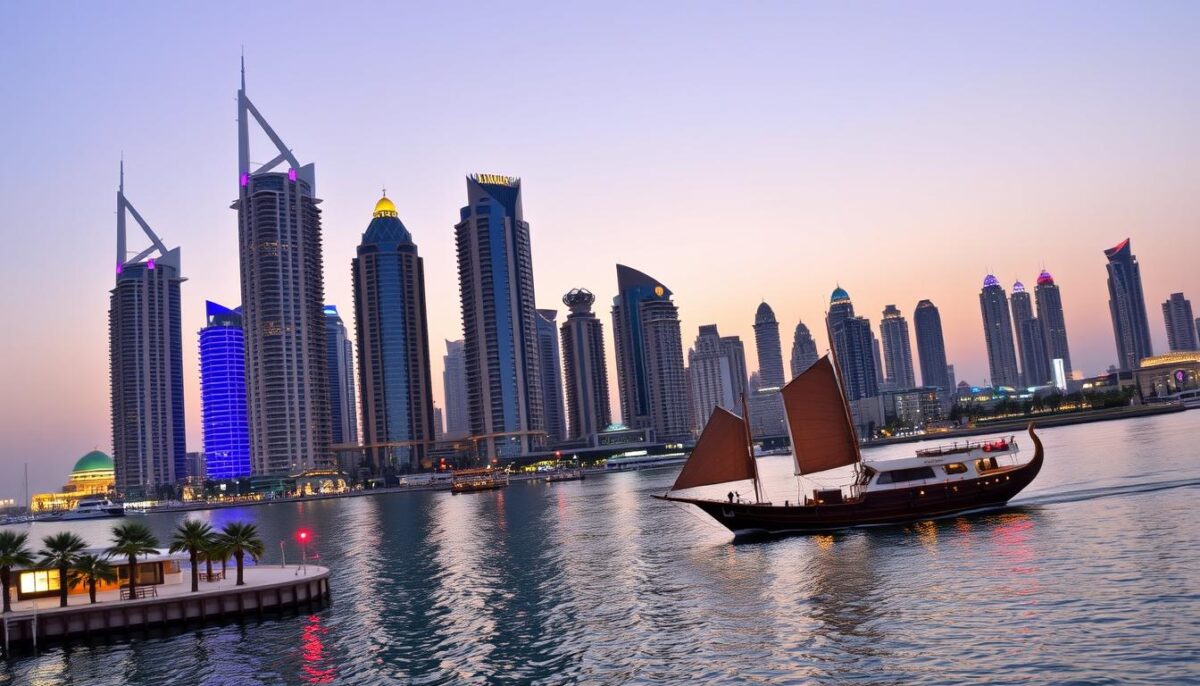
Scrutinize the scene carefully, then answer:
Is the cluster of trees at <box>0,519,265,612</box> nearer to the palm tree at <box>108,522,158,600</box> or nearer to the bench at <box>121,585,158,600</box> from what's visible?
the palm tree at <box>108,522,158,600</box>

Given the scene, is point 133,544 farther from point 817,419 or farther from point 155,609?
point 817,419

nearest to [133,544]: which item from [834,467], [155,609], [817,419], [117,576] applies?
[155,609]

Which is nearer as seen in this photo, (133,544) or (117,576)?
(133,544)

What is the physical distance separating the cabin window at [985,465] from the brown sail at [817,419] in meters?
10.8

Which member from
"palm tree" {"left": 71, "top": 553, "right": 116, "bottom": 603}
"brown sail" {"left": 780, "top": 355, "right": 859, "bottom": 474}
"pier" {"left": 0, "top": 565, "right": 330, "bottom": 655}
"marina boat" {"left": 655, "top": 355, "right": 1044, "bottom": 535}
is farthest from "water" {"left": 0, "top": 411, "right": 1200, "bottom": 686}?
"brown sail" {"left": 780, "top": 355, "right": 859, "bottom": 474}

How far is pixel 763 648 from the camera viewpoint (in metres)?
38.9

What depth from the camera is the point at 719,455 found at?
76.2m

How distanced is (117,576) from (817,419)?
55.0m

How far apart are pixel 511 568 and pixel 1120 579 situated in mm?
44118

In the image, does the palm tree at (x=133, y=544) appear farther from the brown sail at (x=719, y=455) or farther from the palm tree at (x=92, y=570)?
the brown sail at (x=719, y=455)

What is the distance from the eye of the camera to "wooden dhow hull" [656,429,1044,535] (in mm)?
74688

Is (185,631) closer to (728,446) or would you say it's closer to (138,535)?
(138,535)

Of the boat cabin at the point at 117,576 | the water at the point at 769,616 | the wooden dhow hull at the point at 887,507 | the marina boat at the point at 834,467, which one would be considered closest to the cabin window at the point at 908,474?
the marina boat at the point at 834,467

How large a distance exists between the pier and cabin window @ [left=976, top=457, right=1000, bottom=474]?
55.8 meters
